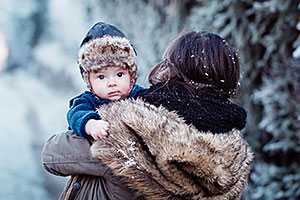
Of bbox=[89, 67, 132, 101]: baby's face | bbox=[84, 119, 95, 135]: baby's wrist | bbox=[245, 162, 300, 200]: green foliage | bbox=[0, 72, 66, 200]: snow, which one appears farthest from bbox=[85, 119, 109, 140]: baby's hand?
bbox=[0, 72, 66, 200]: snow

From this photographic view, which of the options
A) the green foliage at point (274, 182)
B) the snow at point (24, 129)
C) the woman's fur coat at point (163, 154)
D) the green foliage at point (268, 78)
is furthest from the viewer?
the snow at point (24, 129)

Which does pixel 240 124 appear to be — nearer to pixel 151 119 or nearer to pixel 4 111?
pixel 151 119

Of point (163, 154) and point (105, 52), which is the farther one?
point (105, 52)

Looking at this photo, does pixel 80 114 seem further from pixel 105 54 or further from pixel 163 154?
pixel 163 154

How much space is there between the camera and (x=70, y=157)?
93.2 inches

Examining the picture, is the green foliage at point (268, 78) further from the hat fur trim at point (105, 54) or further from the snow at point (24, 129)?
the snow at point (24, 129)

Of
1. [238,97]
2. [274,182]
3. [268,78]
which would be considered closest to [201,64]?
[268,78]

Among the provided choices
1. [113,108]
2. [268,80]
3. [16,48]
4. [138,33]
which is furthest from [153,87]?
[16,48]

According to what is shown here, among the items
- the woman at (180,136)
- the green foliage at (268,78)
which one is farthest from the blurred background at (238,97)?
the woman at (180,136)

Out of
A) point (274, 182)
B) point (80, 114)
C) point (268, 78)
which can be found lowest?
point (80, 114)

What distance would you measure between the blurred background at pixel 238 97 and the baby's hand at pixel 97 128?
119 centimetres

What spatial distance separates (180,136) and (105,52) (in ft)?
1.39

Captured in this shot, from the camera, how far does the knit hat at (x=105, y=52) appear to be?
7.86ft

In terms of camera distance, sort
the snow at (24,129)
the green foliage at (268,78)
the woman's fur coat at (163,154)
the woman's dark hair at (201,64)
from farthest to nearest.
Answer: the snow at (24,129), the green foliage at (268,78), the woman's dark hair at (201,64), the woman's fur coat at (163,154)
